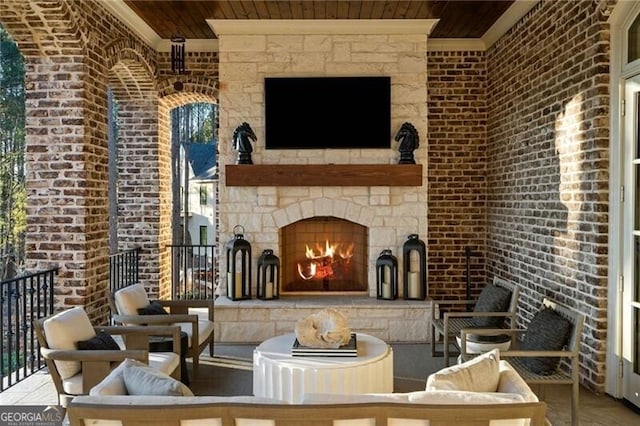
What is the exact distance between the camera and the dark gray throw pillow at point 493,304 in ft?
15.8

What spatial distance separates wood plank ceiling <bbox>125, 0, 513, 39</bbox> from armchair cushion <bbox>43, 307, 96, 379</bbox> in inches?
135

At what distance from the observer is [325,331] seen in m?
3.82

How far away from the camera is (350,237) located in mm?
6391

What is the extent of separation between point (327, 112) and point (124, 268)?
10.8 feet

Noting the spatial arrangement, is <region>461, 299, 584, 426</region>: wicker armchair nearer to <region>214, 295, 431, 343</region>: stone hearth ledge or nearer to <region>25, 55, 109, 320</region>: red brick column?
<region>214, 295, 431, 343</region>: stone hearth ledge

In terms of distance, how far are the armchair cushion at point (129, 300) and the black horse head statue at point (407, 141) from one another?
3.15 metres

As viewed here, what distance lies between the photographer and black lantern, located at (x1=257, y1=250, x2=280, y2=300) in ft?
19.2

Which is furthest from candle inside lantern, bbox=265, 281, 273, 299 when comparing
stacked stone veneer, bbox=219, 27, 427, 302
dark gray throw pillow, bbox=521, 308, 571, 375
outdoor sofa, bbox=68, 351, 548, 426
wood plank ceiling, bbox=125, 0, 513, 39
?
outdoor sofa, bbox=68, 351, 548, 426

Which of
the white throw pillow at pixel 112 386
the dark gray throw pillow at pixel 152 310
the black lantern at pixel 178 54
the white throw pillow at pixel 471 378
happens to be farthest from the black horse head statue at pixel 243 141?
the white throw pillow at pixel 471 378

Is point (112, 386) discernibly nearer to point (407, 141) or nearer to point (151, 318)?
point (151, 318)

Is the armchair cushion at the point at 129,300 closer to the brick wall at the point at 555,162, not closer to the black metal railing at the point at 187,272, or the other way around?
the black metal railing at the point at 187,272

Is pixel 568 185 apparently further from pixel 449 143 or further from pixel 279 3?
pixel 279 3

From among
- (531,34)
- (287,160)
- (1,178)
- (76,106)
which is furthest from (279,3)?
(1,178)

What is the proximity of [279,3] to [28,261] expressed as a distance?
3501 mm
